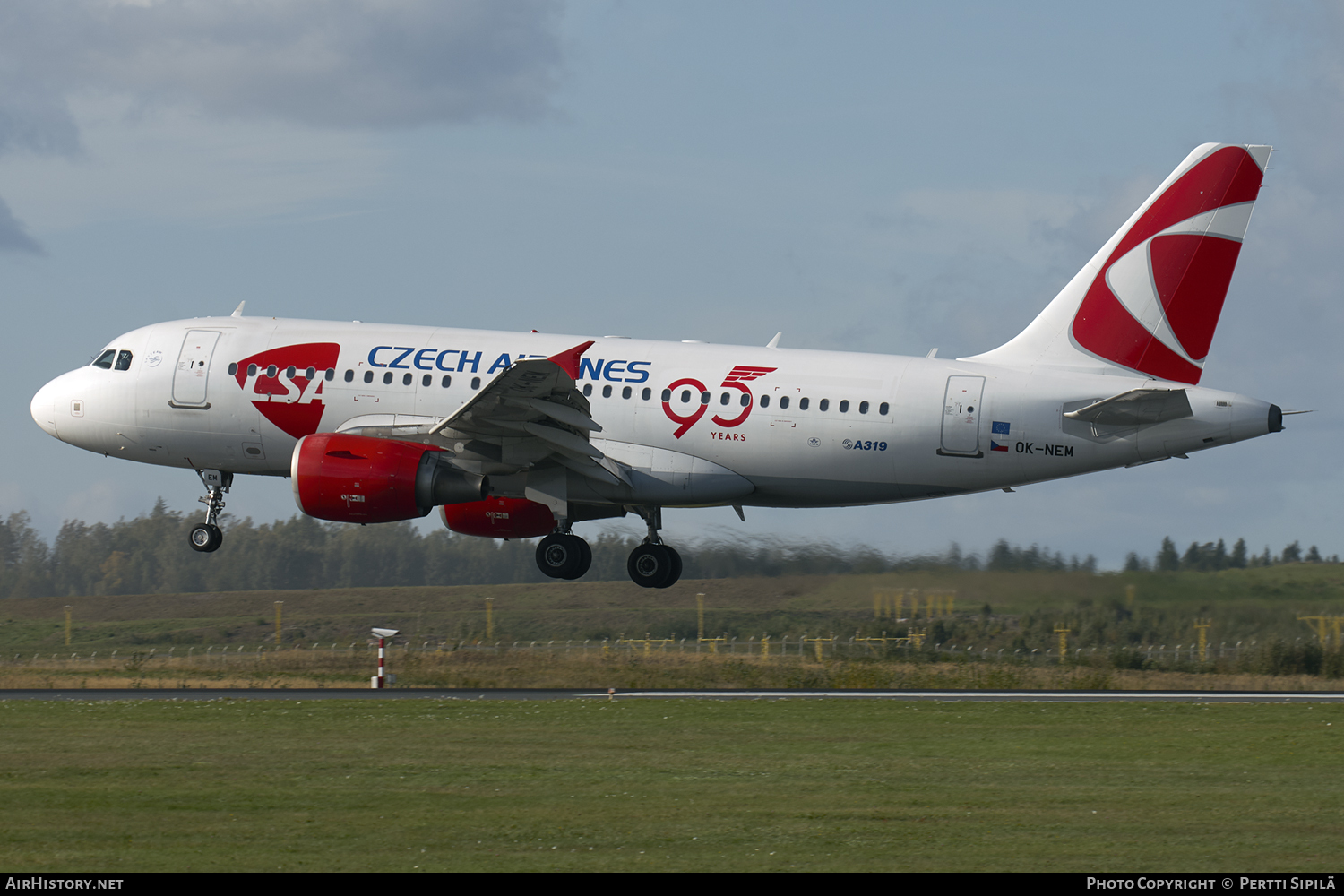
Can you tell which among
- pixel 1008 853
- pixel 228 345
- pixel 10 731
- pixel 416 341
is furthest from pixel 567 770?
pixel 228 345

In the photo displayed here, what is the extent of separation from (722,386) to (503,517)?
23.8 feet

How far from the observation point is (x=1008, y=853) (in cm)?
1543

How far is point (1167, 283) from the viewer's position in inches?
1320

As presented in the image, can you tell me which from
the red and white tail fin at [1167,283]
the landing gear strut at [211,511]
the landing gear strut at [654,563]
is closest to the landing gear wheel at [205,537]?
the landing gear strut at [211,511]

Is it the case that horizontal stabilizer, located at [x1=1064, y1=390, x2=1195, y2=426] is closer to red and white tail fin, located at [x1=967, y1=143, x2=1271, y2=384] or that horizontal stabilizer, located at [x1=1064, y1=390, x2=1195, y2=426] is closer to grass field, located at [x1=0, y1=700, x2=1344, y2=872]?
red and white tail fin, located at [x1=967, y1=143, x2=1271, y2=384]

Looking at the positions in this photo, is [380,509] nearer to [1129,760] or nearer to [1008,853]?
[1129,760]

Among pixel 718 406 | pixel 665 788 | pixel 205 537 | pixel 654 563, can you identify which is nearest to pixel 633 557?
pixel 654 563

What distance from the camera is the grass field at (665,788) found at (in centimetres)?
1530

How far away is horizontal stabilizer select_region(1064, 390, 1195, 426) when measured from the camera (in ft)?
103

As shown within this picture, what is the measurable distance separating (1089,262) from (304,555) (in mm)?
44258

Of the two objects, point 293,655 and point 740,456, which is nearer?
point 740,456

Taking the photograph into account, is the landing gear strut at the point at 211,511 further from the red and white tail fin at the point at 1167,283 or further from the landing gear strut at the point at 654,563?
the red and white tail fin at the point at 1167,283

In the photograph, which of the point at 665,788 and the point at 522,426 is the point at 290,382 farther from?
the point at 665,788

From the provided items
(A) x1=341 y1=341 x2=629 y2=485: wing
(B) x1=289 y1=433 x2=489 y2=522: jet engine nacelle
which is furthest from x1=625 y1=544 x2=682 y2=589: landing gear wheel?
(B) x1=289 y1=433 x2=489 y2=522: jet engine nacelle
